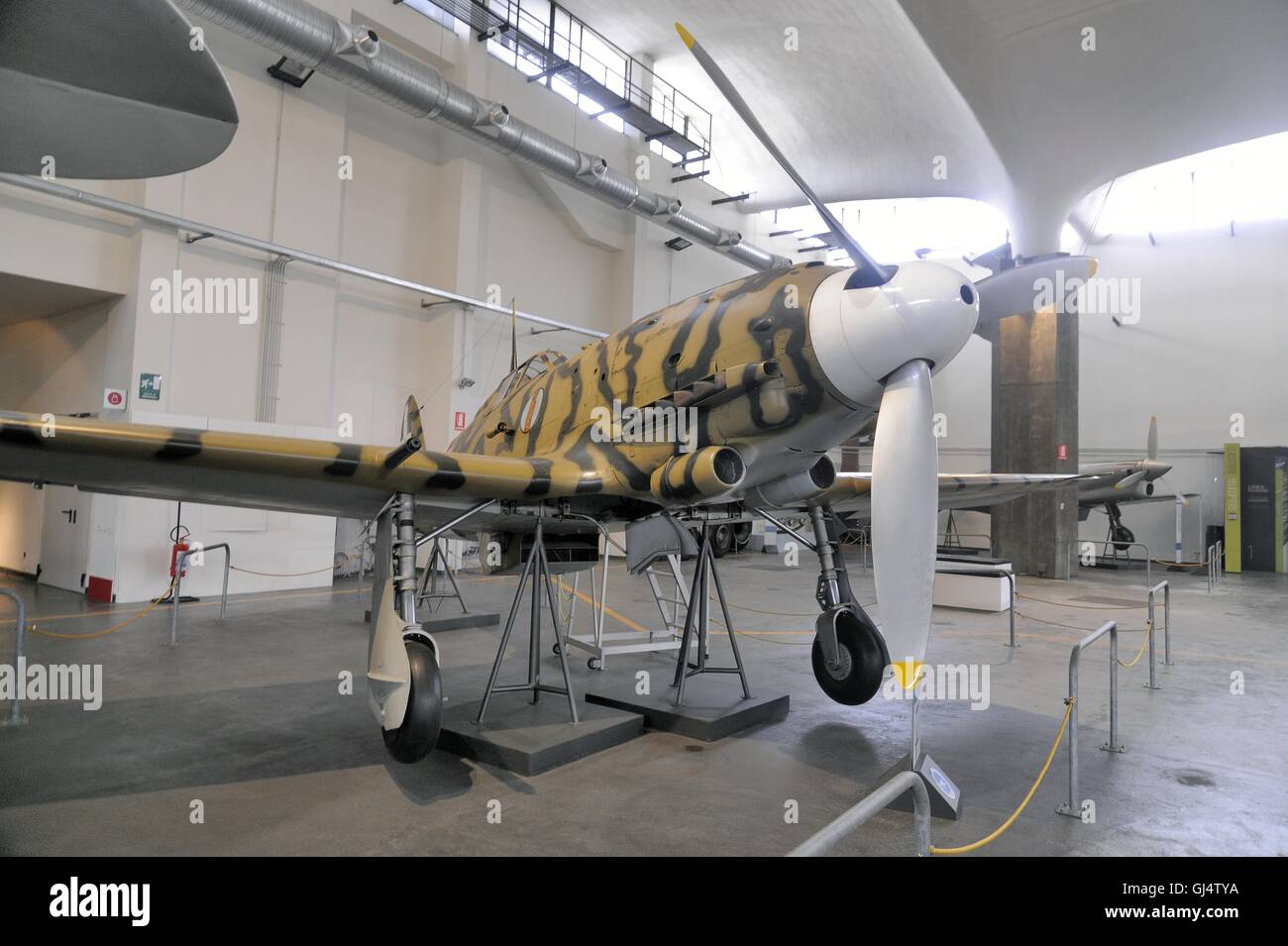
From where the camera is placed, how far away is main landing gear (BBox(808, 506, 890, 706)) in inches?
196

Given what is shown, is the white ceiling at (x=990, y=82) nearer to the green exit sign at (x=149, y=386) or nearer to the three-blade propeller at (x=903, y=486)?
the three-blade propeller at (x=903, y=486)

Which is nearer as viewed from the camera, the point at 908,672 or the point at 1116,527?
the point at 908,672

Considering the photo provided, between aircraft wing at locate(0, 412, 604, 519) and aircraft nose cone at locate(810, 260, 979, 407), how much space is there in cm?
162

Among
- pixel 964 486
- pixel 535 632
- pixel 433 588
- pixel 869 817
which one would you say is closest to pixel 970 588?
pixel 964 486

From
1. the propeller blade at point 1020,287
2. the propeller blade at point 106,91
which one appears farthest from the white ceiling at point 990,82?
Result: the propeller blade at point 106,91

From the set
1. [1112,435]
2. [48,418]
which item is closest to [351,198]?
[48,418]

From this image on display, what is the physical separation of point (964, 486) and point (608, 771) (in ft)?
12.6

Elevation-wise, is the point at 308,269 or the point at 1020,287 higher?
the point at 308,269

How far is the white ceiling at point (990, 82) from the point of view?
1066cm

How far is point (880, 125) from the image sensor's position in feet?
48.2

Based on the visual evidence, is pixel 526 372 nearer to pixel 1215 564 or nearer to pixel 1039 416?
pixel 1039 416

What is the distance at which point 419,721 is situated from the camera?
3.63m

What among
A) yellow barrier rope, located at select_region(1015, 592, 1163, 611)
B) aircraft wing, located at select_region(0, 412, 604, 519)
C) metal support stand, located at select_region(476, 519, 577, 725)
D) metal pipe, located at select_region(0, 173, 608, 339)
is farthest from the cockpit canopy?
yellow barrier rope, located at select_region(1015, 592, 1163, 611)
